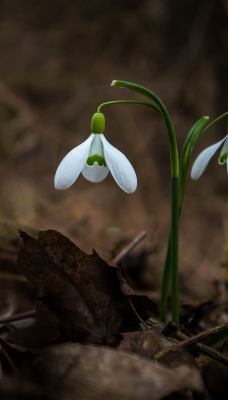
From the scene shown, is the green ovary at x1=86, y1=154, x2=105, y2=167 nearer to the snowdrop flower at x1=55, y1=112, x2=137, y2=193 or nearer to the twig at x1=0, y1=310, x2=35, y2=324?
the snowdrop flower at x1=55, y1=112, x2=137, y2=193

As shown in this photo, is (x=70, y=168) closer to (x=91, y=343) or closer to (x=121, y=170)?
(x=121, y=170)

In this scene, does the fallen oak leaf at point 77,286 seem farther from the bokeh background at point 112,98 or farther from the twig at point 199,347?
the bokeh background at point 112,98

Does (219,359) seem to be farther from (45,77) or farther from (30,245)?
(45,77)

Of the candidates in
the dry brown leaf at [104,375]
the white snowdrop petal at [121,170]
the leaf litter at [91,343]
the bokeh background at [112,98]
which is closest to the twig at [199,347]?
the leaf litter at [91,343]

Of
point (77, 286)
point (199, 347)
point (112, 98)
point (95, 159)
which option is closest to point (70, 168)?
point (95, 159)

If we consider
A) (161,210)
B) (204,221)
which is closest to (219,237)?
(204,221)

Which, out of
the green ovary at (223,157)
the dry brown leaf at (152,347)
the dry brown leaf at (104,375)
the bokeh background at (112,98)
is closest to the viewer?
the dry brown leaf at (104,375)
